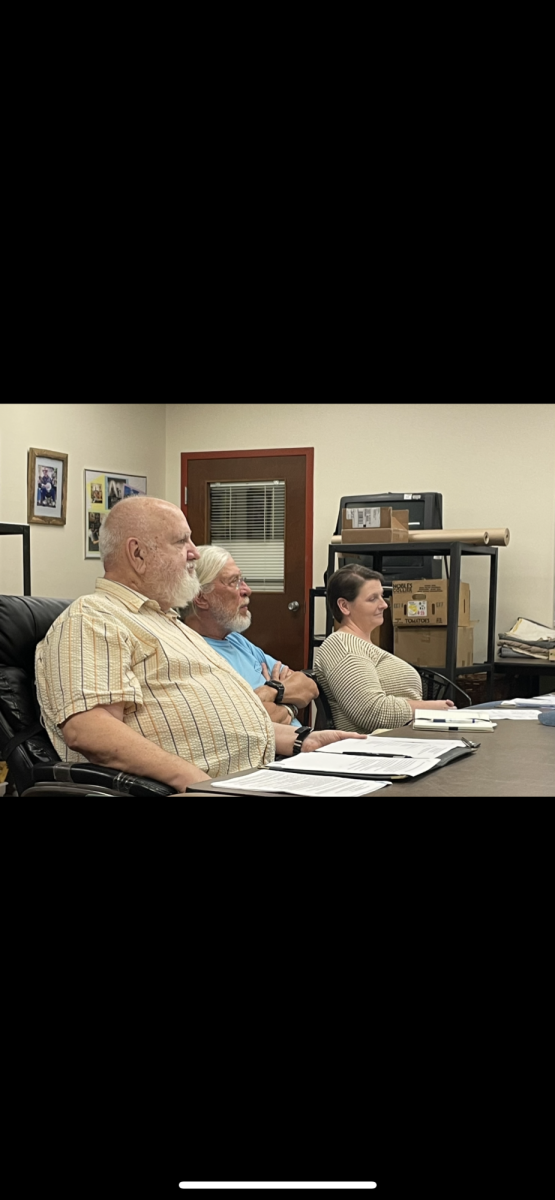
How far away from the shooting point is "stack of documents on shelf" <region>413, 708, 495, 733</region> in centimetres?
249

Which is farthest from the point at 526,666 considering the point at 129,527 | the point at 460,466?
the point at 129,527

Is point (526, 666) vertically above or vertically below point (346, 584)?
below

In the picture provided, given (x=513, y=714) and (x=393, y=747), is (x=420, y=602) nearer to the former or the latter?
(x=513, y=714)

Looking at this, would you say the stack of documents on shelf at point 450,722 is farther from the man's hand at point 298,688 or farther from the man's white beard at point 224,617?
the man's white beard at point 224,617

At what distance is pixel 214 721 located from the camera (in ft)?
7.39

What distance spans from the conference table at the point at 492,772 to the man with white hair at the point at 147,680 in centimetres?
36

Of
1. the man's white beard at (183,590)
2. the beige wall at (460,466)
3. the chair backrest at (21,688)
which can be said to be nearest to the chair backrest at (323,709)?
the man's white beard at (183,590)

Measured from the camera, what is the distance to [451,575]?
4.96 metres

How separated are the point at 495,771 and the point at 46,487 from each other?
4343 mm

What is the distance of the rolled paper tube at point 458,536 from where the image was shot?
5195mm

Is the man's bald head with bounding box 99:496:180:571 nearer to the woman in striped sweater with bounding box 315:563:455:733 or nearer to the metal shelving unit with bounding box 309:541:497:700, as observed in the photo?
the woman in striped sweater with bounding box 315:563:455:733
